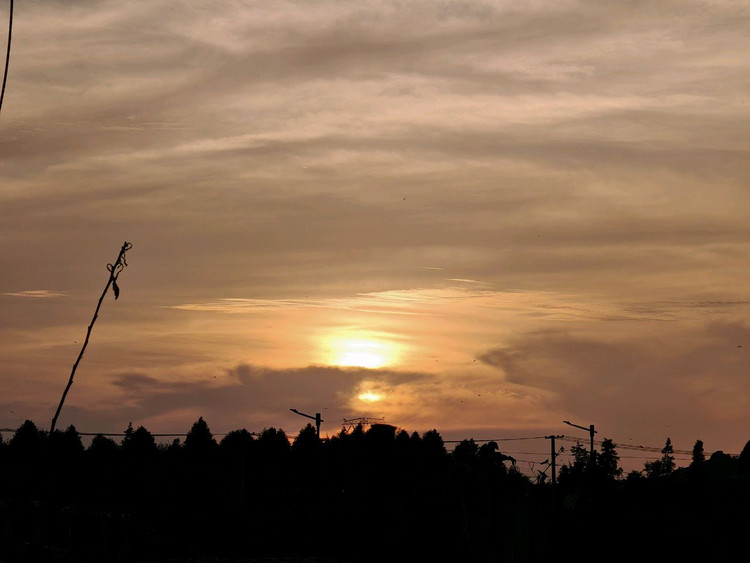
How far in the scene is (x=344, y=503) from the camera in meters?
26.3

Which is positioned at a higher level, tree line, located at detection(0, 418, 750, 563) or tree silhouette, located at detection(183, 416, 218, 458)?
tree silhouette, located at detection(183, 416, 218, 458)

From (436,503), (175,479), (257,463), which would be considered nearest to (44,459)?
(436,503)

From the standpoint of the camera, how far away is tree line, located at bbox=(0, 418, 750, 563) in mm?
13312

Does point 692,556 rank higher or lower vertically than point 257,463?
lower

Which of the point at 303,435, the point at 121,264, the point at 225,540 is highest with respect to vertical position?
the point at 303,435

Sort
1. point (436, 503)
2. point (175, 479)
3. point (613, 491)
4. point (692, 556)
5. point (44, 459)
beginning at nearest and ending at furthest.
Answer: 1. point (44, 459)
2. point (692, 556)
3. point (613, 491)
4. point (436, 503)
5. point (175, 479)

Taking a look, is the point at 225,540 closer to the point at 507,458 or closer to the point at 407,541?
the point at 407,541

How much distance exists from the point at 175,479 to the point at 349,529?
9817mm

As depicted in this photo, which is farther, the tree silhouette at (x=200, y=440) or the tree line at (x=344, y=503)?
the tree silhouette at (x=200, y=440)

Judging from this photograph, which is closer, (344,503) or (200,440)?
(344,503)

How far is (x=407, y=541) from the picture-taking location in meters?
21.7

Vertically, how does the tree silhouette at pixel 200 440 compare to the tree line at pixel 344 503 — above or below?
above

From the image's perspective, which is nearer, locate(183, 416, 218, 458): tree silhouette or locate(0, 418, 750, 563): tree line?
locate(0, 418, 750, 563): tree line

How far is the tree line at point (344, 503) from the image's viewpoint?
13312 mm
